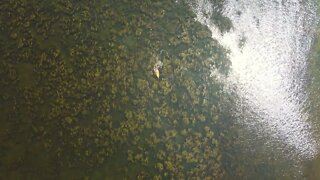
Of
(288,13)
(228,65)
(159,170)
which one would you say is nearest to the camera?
(159,170)

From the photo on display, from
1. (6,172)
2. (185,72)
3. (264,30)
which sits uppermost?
(264,30)

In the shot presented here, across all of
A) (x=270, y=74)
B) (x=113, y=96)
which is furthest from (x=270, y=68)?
(x=113, y=96)

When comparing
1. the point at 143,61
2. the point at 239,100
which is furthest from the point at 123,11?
the point at 239,100

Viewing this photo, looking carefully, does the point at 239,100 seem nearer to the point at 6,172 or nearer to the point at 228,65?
the point at 228,65

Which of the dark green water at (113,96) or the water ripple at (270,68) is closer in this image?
the dark green water at (113,96)

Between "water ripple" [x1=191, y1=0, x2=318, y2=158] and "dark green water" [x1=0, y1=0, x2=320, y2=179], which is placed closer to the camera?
"dark green water" [x1=0, y1=0, x2=320, y2=179]
